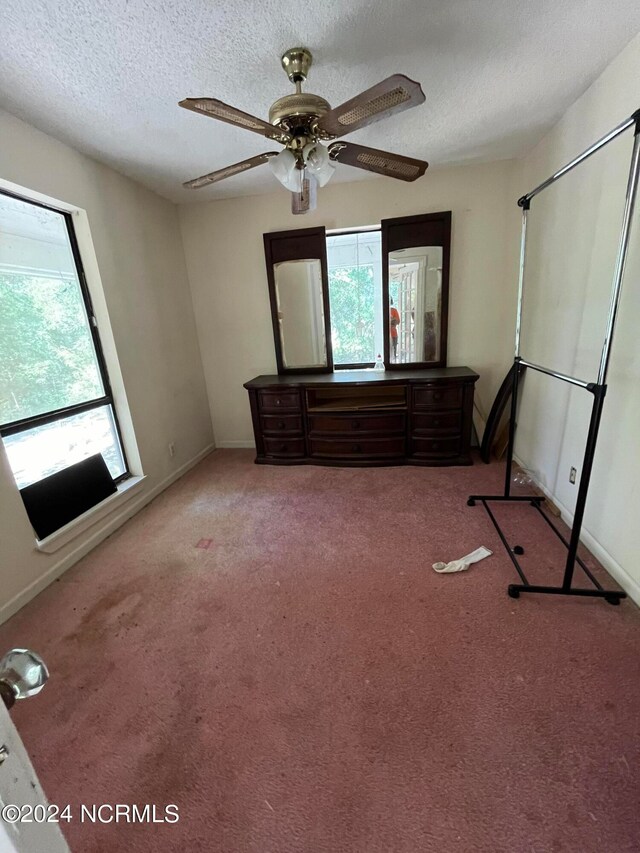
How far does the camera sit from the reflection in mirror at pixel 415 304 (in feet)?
10.3

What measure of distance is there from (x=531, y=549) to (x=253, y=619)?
162 centimetres

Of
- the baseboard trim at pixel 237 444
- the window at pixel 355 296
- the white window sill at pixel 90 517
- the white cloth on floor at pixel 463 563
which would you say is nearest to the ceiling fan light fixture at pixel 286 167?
the window at pixel 355 296

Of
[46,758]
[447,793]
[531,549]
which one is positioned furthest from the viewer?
[531,549]

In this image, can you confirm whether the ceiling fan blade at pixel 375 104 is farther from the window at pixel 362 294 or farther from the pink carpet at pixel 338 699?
the pink carpet at pixel 338 699

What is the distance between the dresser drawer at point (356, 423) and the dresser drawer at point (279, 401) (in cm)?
20

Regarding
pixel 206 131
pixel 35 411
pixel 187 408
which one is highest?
pixel 206 131

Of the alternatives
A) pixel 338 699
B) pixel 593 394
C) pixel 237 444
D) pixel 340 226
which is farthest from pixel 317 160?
pixel 237 444

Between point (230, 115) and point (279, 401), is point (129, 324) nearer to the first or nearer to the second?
point (279, 401)

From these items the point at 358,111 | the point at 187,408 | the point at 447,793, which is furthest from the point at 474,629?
the point at 187,408

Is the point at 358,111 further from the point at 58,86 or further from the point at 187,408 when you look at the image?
the point at 187,408

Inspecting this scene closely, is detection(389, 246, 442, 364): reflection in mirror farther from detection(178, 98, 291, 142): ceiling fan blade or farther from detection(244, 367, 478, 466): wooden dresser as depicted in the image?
detection(178, 98, 291, 142): ceiling fan blade

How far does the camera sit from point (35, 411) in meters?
2.11

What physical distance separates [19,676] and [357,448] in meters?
2.85

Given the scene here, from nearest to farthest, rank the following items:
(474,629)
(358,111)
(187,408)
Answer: (358,111) < (474,629) < (187,408)
